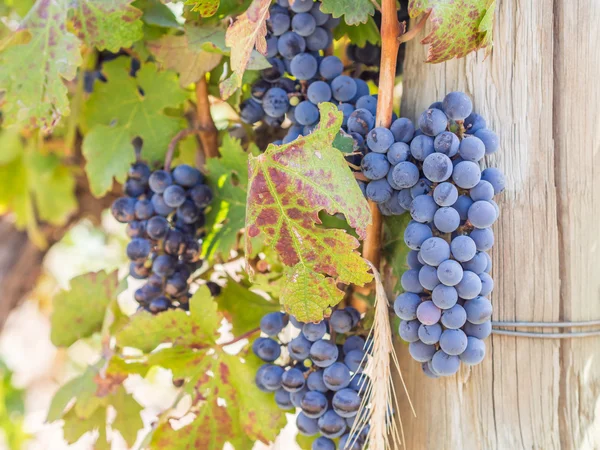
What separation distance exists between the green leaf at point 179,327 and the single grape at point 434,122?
52 cm

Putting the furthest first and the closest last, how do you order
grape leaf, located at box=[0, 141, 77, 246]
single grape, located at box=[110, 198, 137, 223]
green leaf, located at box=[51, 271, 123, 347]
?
grape leaf, located at box=[0, 141, 77, 246] → green leaf, located at box=[51, 271, 123, 347] → single grape, located at box=[110, 198, 137, 223]

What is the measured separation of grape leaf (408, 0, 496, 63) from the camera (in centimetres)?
81

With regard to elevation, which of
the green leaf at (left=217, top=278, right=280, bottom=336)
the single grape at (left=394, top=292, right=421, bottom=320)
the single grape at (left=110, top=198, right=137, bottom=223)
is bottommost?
the green leaf at (left=217, top=278, right=280, bottom=336)

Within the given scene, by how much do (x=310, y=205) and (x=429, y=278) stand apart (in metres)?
0.21

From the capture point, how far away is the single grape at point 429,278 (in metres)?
0.84

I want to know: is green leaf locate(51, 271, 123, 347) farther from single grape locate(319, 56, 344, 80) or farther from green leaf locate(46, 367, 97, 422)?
single grape locate(319, 56, 344, 80)

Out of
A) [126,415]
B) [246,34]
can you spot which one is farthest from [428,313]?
[126,415]

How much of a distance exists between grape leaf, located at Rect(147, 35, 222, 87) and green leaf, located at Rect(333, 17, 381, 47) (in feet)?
0.84

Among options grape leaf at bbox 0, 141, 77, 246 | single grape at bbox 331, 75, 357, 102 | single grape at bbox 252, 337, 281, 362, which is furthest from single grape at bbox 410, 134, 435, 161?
grape leaf at bbox 0, 141, 77, 246

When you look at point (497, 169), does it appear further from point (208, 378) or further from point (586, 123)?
point (208, 378)

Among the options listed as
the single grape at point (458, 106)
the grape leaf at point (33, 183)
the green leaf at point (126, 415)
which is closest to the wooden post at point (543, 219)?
the single grape at point (458, 106)

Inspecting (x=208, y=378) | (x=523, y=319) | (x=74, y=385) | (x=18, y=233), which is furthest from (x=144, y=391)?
(x=523, y=319)

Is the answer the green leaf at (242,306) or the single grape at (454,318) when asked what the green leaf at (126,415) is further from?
the single grape at (454,318)

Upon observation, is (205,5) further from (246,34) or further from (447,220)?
(447,220)
